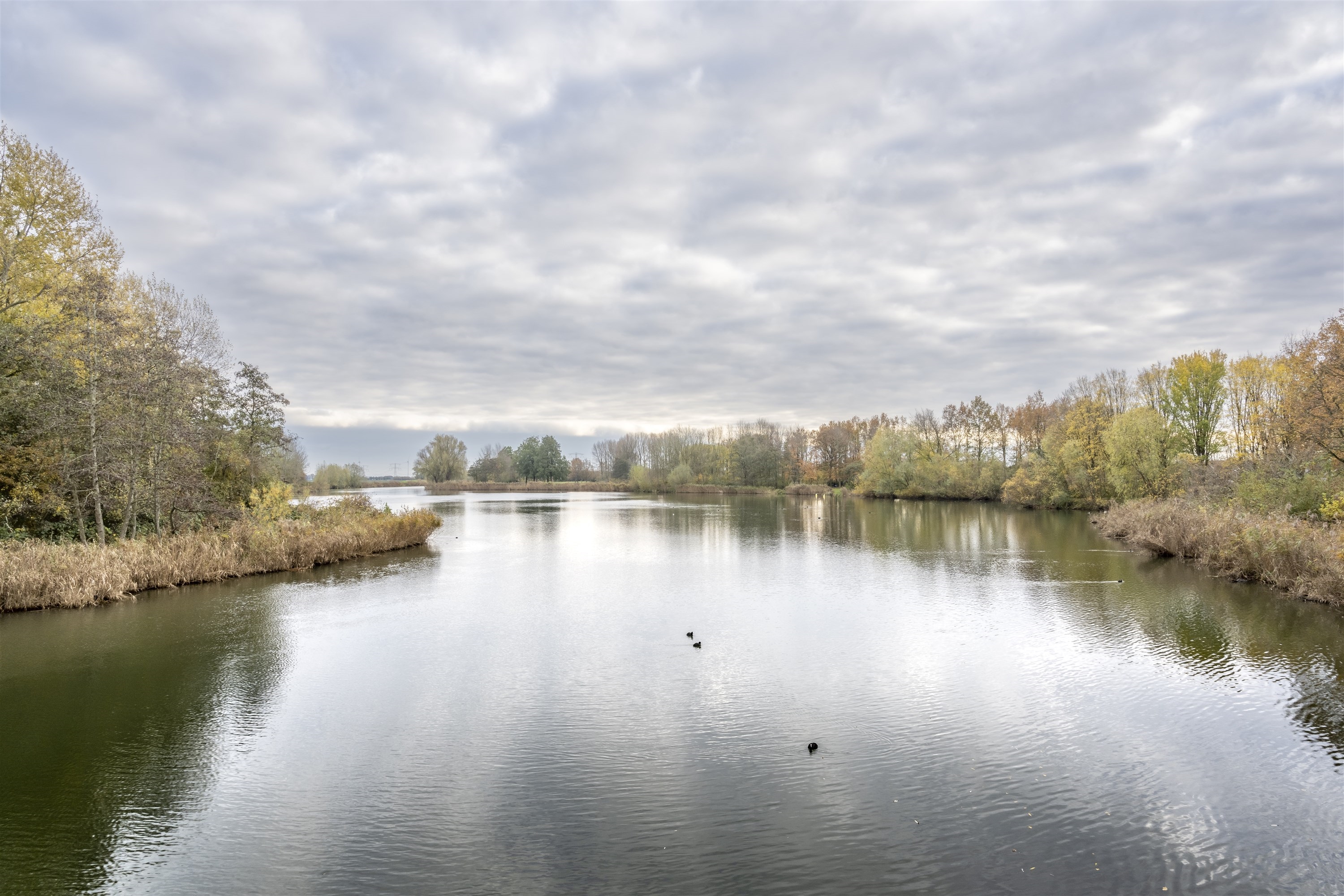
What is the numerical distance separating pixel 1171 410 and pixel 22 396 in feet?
164

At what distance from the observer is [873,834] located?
16.4ft

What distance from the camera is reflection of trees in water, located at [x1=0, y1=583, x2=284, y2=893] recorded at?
16.2ft

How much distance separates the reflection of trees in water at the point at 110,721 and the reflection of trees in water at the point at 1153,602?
10568 millimetres

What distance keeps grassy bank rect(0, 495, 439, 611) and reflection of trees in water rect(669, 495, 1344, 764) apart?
13.5 meters

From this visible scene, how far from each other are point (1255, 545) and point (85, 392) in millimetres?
26282

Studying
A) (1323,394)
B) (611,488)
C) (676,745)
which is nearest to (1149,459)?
(1323,394)

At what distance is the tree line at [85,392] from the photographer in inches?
577

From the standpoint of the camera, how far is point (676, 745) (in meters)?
6.61

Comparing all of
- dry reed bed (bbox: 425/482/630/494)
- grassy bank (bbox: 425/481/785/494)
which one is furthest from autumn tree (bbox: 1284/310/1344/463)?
dry reed bed (bbox: 425/482/630/494)

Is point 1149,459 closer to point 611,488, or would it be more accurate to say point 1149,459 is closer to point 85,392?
point 85,392

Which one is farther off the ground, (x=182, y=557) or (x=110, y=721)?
(x=182, y=557)

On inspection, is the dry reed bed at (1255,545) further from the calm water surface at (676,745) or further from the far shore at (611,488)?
the far shore at (611,488)

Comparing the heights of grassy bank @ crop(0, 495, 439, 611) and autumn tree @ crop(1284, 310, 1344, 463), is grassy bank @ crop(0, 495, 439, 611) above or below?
below

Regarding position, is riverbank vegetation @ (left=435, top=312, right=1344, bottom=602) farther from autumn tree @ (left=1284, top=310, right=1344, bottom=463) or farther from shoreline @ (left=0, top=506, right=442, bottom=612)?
shoreline @ (left=0, top=506, right=442, bottom=612)
